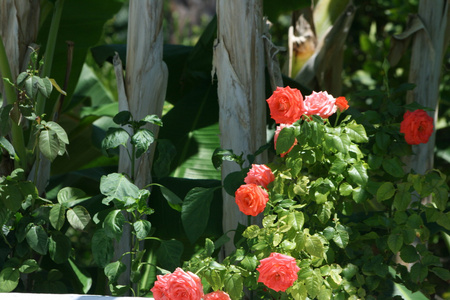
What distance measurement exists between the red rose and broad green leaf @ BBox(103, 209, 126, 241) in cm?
72

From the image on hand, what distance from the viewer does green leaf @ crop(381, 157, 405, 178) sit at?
1.32 meters

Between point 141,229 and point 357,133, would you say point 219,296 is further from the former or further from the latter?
point 357,133

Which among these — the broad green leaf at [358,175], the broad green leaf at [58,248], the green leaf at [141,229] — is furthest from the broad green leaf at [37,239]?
the broad green leaf at [358,175]

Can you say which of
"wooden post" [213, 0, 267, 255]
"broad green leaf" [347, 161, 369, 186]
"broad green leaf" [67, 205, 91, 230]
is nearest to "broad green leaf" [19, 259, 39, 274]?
"broad green leaf" [67, 205, 91, 230]

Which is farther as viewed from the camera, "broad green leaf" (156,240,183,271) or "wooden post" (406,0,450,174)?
"wooden post" (406,0,450,174)

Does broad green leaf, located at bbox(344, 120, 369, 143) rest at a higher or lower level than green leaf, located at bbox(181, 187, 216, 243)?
higher

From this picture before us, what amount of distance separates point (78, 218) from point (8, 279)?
22 centimetres

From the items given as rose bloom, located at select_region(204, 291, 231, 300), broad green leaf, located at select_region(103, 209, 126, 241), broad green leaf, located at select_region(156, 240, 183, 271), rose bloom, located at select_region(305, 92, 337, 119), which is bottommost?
rose bloom, located at select_region(204, 291, 231, 300)

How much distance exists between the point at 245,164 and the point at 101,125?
1.08 meters

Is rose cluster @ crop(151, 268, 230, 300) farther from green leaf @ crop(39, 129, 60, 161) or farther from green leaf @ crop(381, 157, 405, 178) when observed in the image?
green leaf @ crop(381, 157, 405, 178)

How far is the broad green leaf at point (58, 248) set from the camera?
1.36m

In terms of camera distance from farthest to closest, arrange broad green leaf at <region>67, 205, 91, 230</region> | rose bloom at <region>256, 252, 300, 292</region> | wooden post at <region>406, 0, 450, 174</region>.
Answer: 1. wooden post at <region>406, 0, 450, 174</region>
2. broad green leaf at <region>67, 205, 91, 230</region>
3. rose bloom at <region>256, 252, 300, 292</region>

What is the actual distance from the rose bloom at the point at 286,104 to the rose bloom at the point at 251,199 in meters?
0.19

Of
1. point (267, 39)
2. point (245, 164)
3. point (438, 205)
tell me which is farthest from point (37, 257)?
point (438, 205)
